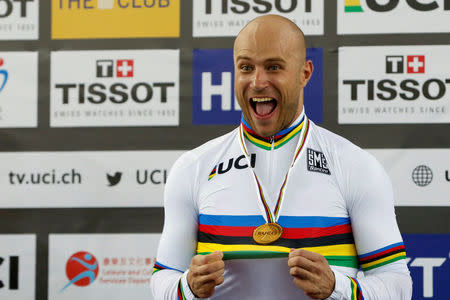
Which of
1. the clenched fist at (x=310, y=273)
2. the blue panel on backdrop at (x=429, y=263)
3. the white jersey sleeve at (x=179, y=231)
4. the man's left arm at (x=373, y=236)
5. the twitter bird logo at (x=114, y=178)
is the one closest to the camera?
the clenched fist at (x=310, y=273)

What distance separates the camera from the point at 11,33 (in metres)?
2.17

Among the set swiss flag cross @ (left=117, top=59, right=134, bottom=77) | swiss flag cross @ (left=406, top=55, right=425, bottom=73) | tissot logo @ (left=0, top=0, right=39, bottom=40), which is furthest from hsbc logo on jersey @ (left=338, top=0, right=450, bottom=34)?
tissot logo @ (left=0, top=0, right=39, bottom=40)

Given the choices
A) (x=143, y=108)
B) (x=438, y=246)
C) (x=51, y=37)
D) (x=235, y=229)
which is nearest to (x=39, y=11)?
(x=51, y=37)

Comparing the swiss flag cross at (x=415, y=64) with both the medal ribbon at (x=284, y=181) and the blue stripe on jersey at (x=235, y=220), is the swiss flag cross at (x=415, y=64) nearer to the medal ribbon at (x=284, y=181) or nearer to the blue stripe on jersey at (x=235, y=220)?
the medal ribbon at (x=284, y=181)

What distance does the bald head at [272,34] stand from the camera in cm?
118

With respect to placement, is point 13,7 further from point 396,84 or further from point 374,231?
point 374,231

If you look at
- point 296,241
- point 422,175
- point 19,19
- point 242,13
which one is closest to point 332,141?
point 296,241

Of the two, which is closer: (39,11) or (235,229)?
(235,229)

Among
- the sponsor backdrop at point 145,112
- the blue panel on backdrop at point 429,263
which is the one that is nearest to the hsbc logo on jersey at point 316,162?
the sponsor backdrop at point 145,112

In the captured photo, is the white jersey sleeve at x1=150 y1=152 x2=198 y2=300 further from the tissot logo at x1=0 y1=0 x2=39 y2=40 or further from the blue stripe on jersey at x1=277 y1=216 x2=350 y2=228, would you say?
the tissot logo at x1=0 y1=0 x2=39 y2=40

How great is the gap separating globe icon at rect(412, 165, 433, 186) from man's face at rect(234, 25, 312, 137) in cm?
95

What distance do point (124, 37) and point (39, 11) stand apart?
373mm

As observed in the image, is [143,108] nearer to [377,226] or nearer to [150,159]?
[150,159]

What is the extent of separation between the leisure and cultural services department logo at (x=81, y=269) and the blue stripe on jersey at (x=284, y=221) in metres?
1.03
